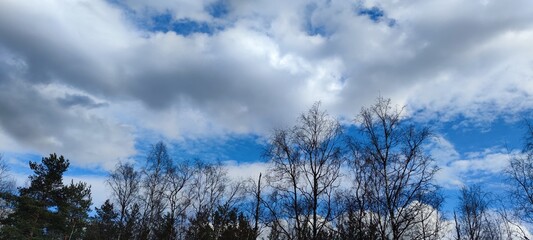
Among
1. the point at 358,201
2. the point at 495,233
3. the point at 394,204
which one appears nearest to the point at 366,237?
the point at 358,201

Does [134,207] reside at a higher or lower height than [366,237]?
higher

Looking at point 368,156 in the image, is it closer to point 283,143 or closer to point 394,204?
point 394,204

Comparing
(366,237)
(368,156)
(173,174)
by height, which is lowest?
(366,237)

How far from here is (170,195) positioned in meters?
34.2

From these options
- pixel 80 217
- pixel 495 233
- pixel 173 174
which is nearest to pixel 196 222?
pixel 173 174

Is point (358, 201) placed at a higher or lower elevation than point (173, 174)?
lower

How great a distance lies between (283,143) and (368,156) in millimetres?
5352

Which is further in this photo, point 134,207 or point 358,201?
point 134,207

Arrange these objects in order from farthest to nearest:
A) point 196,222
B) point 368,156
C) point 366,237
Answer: point 196,222 → point 366,237 → point 368,156

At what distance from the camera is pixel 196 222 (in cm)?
3703

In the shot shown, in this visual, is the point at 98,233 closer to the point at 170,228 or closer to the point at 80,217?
the point at 80,217

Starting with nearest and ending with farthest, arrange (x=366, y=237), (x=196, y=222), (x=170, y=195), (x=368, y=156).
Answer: (x=368, y=156), (x=366, y=237), (x=170, y=195), (x=196, y=222)

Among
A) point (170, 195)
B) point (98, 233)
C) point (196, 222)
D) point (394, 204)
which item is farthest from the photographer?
point (98, 233)

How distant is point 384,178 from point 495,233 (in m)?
31.4
